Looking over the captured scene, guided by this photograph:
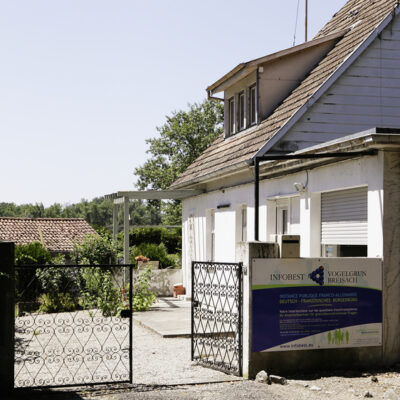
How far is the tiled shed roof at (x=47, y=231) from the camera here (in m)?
38.1

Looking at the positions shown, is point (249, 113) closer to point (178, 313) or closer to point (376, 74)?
point (376, 74)

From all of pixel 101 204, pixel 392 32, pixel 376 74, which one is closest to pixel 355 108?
pixel 376 74

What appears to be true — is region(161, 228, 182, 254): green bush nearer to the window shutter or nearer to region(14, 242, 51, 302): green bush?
region(14, 242, 51, 302): green bush

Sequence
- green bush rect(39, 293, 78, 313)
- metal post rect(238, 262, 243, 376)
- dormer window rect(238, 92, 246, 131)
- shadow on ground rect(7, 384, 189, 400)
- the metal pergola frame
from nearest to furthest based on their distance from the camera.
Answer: shadow on ground rect(7, 384, 189, 400) < metal post rect(238, 262, 243, 376) < dormer window rect(238, 92, 246, 131) < green bush rect(39, 293, 78, 313) < the metal pergola frame

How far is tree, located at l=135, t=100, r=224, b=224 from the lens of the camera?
5269 centimetres

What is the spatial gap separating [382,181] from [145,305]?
8.77 meters

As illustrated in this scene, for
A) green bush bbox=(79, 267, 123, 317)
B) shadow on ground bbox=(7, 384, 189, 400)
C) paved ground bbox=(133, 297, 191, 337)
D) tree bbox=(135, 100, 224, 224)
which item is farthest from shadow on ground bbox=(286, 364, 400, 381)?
tree bbox=(135, 100, 224, 224)

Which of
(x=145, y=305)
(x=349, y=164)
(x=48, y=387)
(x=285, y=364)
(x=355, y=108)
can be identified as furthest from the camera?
(x=145, y=305)

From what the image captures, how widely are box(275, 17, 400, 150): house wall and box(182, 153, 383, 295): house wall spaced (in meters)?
1.13

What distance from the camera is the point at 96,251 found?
18750 millimetres

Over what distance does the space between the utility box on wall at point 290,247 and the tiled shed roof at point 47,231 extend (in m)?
29.6

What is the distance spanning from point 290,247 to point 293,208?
13.3ft

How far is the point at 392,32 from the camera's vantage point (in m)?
13.3

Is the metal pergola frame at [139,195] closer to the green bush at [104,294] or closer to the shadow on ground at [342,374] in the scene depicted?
the green bush at [104,294]
